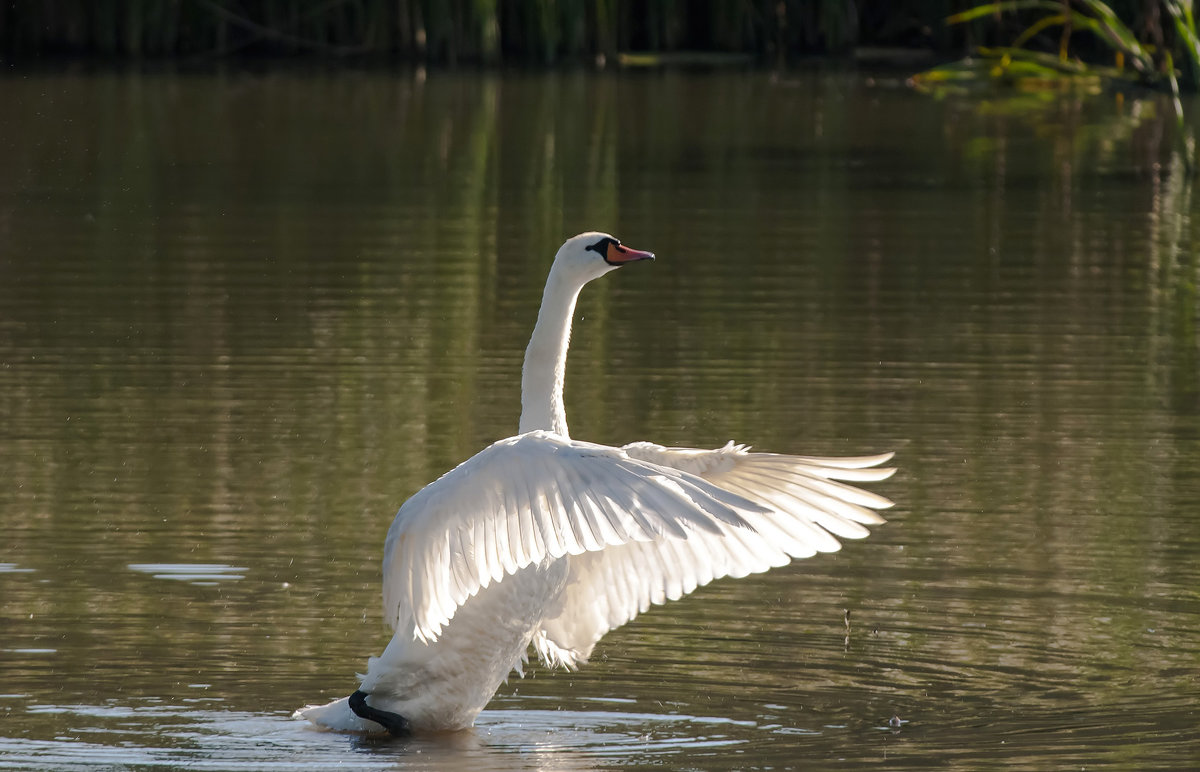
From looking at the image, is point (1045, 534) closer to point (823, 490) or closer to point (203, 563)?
point (823, 490)

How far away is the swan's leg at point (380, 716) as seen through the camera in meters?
7.16

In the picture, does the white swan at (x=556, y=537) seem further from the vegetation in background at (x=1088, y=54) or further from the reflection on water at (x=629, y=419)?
the vegetation in background at (x=1088, y=54)

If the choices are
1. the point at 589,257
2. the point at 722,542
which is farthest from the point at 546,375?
the point at 722,542

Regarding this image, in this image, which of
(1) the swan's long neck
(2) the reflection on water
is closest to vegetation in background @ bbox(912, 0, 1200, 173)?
(2) the reflection on water

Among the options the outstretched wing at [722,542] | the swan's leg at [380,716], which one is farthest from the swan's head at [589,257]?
the swan's leg at [380,716]

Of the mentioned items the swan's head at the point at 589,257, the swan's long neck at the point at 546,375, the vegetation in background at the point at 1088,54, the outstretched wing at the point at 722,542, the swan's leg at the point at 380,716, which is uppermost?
the vegetation in background at the point at 1088,54

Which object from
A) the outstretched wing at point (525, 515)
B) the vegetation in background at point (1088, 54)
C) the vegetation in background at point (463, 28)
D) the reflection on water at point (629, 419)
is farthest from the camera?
the vegetation in background at point (463, 28)

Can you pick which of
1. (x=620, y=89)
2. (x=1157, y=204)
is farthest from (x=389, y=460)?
(x=620, y=89)

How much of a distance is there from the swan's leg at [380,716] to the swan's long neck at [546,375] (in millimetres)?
1101

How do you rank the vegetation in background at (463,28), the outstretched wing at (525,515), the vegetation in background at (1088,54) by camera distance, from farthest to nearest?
the vegetation in background at (463,28), the vegetation in background at (1088,54), the outstretched wing at (525,515)

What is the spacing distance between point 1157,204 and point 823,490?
566 inches

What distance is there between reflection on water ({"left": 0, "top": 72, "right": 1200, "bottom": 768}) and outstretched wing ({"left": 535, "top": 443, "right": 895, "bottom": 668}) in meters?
0.24

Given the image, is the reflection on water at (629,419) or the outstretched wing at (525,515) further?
the reflection on water at (629,419)

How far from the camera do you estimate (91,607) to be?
838 cm
